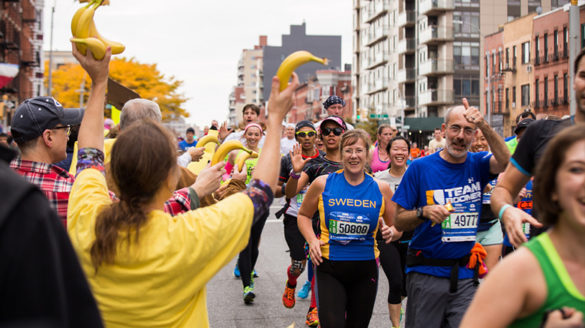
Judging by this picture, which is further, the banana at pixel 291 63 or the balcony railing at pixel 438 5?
the balcony railing at pixel 438 5

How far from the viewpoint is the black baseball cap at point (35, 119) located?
145 inches

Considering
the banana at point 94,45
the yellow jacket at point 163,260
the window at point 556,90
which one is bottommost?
the yellow jacket at point 163,260

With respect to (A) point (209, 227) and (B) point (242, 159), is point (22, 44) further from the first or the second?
(A) point (209, 227)

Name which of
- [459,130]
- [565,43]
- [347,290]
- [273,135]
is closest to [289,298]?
[347,290]

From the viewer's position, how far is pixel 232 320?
7645 mm

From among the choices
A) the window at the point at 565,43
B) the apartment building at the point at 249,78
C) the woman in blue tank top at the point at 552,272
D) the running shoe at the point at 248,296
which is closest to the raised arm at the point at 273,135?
the woman in blue tank top at the point at 552,272

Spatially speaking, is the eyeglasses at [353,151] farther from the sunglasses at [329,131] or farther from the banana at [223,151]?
the banana at [223,151]

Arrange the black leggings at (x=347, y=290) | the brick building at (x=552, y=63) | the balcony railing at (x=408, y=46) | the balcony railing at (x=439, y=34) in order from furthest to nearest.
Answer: the balcony railing at (x=408, y=46) → the balcony railing at (x=439, y=34) → the brick building at (x=552, y=63) → the black leggings at (x=347, y=290)

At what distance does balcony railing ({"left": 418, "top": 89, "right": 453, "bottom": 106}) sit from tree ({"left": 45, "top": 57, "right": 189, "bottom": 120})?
1001 inches

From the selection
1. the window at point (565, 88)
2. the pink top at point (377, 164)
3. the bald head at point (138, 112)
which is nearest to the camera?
Answer: the bald head at point (138, 112)

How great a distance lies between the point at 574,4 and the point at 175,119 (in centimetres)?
6125

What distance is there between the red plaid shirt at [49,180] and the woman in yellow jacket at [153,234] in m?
0.91

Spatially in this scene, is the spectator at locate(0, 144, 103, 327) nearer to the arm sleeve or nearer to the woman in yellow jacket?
the woman in yellow jacket

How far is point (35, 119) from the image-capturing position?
3.70 metres
